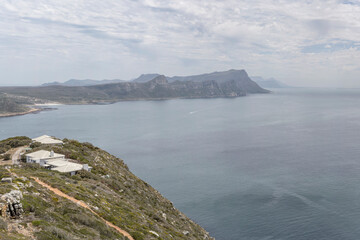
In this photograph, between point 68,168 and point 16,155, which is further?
point 16,155

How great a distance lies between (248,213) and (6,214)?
161 feet

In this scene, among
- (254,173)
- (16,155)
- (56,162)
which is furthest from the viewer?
(254,173)

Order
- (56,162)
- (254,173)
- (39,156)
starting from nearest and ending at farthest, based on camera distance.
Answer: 1. (56,162)
2. (39,156)
3. (254,173)

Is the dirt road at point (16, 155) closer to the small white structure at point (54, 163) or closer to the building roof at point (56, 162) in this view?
the small white structure at point (54, 163)

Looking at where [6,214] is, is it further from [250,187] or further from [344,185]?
[344,185]

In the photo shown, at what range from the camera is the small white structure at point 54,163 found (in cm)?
3559

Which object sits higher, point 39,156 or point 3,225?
point 3,225

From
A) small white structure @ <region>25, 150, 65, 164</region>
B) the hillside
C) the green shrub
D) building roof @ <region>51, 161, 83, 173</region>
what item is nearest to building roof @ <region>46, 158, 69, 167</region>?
building roof @ <region>51, 161, 83, 173</region>

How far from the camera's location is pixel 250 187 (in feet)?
229

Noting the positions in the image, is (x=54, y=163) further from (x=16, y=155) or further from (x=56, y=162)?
(x=16, y=155)

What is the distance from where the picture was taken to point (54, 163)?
37.0 m

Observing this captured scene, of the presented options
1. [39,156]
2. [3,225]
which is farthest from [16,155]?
[3,225]

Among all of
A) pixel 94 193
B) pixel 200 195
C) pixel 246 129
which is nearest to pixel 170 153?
pixel 200 195

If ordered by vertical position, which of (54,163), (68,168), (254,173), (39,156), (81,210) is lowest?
(254,173)
